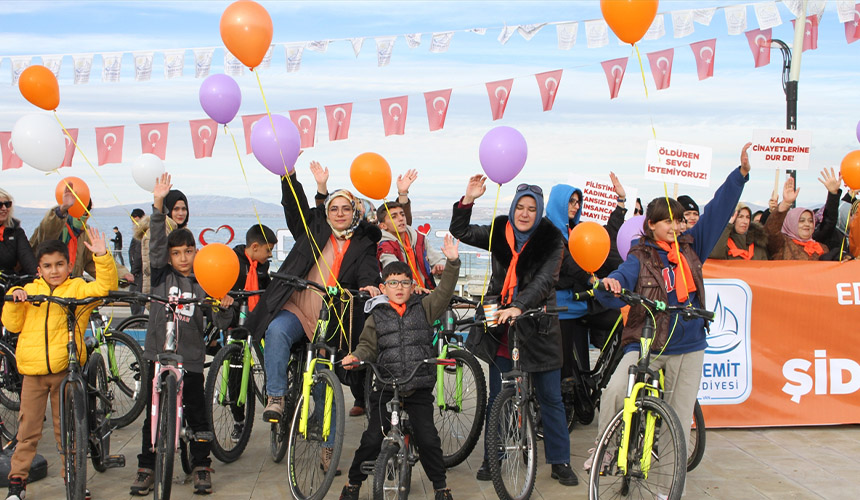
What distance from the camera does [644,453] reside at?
14.8ft

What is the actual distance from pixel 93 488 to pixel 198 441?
75 centimetres

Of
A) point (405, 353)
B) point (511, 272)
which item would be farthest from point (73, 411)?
point (511, 272)

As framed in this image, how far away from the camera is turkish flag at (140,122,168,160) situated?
1151 cm

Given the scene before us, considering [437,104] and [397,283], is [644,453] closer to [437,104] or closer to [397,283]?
[397,283]

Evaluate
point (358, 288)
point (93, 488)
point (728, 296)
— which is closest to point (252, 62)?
point (358, 288)

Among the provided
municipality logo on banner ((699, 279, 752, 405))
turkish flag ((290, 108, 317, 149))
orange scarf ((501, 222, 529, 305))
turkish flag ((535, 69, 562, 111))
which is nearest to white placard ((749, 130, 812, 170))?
municipality logo on banner ((699, 279, 752, 405))

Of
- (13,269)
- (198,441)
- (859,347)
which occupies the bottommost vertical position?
(198,441)

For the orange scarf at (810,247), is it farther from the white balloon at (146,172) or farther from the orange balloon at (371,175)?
the white balloon at (146,172)

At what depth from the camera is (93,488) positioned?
209 inches

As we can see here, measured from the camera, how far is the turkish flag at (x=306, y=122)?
11.0 meters

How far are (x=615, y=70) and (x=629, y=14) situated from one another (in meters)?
5.51

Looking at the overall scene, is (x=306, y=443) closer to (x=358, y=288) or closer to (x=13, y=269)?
(x=358, y=288)

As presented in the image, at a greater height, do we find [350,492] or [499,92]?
[499,92]

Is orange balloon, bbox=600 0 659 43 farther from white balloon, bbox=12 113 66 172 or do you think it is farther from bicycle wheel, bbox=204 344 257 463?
white balloon, bbox=12 113 66 172
